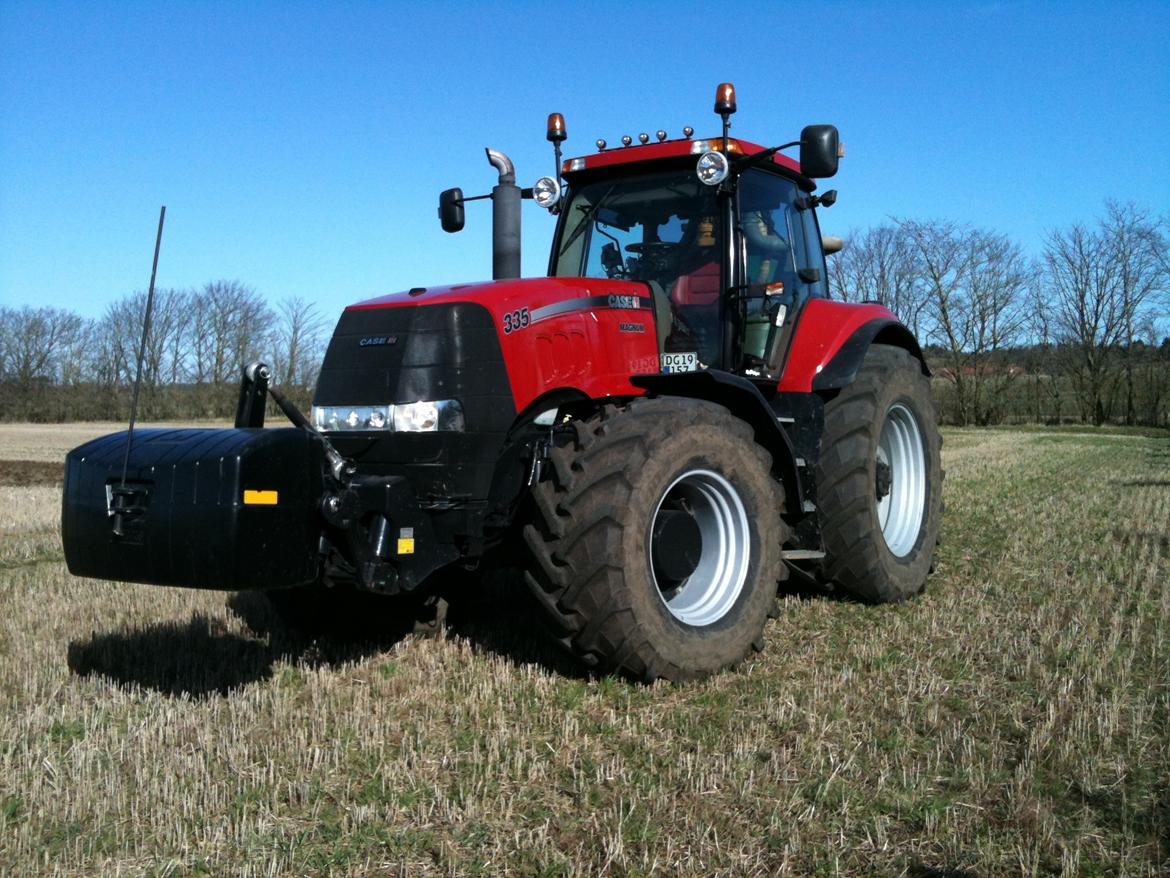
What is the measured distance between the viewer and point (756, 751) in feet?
12.9

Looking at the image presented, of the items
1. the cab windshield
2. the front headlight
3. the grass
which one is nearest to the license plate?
the cab windshield

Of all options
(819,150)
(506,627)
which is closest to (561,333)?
(819,150)

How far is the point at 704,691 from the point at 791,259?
9.81 feet

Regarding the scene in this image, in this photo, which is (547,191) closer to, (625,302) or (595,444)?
(625,302)

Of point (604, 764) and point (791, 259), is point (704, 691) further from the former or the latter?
point (791, 259)

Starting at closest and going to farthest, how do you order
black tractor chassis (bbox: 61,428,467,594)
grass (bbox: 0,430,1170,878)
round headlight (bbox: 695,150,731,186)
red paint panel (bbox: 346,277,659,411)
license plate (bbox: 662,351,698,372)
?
grass (bbox: 0,430,1170,878) → black tractor chassis (bbox: 61,428,467,594) → red paint panel (bbox: 346,277,659,411) → round headlight (bbox: 695,150,731,186) → license plate (bbox: 662,351,698,372)

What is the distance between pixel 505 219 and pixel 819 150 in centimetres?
184

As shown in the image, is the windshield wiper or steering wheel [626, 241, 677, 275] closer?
steering wheel [626, 241, 677, 275]

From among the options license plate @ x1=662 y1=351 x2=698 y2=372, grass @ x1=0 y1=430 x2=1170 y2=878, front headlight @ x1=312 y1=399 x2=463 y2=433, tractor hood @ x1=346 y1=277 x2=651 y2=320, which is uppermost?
tractor hood @ x1=346 y1=277 x2=651 y2=320

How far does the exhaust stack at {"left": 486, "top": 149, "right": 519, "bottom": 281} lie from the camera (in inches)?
236

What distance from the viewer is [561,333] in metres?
5.05

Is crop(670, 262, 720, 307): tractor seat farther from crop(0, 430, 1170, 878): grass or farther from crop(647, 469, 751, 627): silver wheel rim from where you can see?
crop(0, 430, 1170, 878): grass

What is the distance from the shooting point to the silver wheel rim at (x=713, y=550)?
202 inches

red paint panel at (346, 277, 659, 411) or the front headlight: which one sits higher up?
red paint panel at (346, 277, 659, 411)
